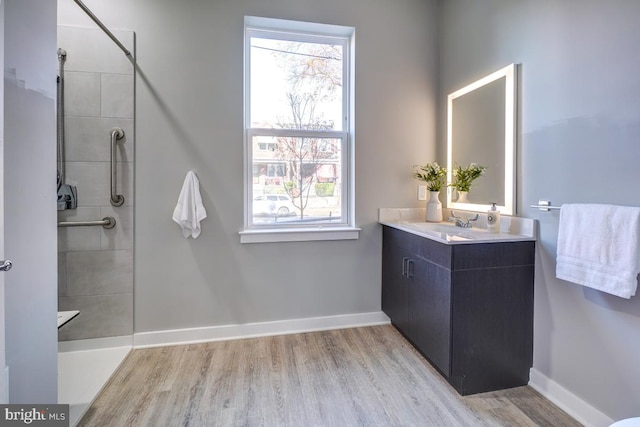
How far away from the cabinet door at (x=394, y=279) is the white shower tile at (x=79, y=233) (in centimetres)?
224

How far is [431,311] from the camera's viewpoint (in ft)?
6.42

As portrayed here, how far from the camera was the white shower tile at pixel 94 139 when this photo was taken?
2.21 metres

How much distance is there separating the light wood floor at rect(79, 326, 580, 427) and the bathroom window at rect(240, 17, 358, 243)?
912 millimetres

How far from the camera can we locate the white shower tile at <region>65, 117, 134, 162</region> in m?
2.21

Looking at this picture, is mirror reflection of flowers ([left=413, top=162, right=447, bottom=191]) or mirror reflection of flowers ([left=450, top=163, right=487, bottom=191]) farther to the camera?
mirror reflection of flowers ([left=413, top=162, right=447, bottom=191])

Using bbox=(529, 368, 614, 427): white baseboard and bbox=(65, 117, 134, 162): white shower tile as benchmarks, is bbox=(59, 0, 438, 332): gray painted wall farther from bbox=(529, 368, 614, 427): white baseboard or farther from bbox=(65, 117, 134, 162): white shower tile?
bbox=(529, 368, 614, 427): white baseboard

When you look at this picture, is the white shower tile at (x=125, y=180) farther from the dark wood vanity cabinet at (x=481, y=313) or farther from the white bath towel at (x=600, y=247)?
the white bath towel at (x=600, y=247)

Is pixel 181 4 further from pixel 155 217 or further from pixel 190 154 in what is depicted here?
pixel 155 217

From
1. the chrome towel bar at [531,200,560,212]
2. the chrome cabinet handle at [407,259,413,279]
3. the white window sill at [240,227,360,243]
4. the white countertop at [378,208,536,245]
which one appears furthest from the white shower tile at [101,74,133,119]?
the chrome towel bar at [531,200,560,212]

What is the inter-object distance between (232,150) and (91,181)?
3.38 ft

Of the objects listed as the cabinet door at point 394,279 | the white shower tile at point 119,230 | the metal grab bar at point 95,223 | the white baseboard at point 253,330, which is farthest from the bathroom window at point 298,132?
the metal grab bar at point 95,223

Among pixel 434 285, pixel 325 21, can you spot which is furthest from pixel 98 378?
pixel 325 21

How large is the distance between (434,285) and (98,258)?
238 centimetres

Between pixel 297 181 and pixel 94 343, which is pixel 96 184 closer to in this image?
pixel 94 343
